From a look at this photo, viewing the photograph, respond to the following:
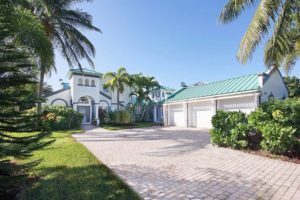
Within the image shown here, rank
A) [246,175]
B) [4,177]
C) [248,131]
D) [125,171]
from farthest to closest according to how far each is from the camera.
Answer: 1. [248,131]
2. [125,171]
3. [246,175]
4. [4,177]

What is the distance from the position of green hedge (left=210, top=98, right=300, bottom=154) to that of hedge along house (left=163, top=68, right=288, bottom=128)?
204 inches

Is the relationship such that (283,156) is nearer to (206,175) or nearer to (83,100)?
(206,175)

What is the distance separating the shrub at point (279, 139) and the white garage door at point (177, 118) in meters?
15.9

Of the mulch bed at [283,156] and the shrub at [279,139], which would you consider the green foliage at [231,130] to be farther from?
the shrub at [279,139]

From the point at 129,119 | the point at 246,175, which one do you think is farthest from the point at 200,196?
the point at 129,119

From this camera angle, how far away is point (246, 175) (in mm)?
5859

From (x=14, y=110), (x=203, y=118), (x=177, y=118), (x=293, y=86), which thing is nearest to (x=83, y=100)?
(x=177, y=118)

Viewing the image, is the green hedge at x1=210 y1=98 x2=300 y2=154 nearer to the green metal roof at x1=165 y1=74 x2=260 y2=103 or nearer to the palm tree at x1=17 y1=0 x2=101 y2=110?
the green metal roof at x1=165 y1=74 x2=260 y2=103

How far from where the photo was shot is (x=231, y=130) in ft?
32.1

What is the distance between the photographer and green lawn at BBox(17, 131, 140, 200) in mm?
4539

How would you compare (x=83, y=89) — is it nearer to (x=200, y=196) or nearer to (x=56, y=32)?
(x=56, y=32)

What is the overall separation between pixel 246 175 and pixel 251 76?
1438 cm

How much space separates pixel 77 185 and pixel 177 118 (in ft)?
68.4

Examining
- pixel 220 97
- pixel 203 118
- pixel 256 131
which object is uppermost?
pixel 220 97
